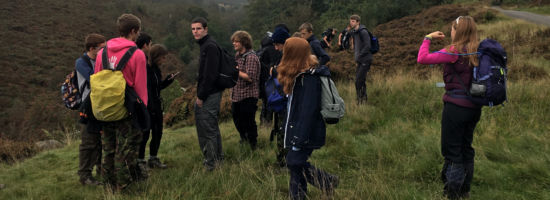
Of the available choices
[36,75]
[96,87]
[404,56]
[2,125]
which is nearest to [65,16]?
[36,75]

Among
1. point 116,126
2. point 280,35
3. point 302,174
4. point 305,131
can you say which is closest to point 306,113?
point 305,131

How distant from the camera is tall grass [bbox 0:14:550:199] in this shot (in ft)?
9.84

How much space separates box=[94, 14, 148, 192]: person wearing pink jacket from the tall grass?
8.3 inches

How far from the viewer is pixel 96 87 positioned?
2.74 metres

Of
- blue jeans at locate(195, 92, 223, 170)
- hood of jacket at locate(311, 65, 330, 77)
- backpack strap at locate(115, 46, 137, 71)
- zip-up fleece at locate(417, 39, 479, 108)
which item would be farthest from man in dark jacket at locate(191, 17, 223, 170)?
zip-up fleece at locate(417, 39, 479, 108)

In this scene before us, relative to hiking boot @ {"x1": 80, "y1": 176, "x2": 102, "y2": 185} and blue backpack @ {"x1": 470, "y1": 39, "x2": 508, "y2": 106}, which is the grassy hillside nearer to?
hiking boot @ {"x1": 80, "y1": 176, "x2": 102, "y2": 185}

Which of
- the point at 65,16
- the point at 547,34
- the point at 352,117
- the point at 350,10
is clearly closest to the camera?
the point at 352,117

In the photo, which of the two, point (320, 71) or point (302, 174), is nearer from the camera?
point (320, 71)

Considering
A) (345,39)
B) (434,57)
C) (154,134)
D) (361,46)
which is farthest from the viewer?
(345,39)

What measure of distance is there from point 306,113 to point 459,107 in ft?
4.48

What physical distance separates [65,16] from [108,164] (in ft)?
199

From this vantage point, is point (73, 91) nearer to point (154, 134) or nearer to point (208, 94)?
point (154, 134)

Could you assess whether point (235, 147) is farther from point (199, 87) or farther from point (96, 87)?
point (96, 87)

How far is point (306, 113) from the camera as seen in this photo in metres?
2.46
